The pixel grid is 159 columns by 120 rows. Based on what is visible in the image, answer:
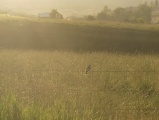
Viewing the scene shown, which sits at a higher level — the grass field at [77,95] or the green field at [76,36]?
the grass field at [77,95]

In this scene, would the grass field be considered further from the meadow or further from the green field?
the green field

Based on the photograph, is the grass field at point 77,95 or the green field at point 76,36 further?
the green field at point 76,36

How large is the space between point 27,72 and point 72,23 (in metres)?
24.9

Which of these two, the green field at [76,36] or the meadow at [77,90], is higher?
the meadow at [77,90]

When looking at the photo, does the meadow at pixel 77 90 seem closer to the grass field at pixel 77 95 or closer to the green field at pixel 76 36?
the grass field at pixel 77 95

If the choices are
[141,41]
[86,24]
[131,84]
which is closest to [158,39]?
[141,41]

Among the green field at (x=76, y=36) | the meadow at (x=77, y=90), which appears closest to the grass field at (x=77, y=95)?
the meadow at (x=77, y=90)

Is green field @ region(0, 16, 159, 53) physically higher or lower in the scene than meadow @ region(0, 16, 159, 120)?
lower

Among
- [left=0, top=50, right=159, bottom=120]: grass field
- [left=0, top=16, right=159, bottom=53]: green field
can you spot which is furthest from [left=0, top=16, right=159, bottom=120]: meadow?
[left=0, top=16, right=159, bottom=53]: green field

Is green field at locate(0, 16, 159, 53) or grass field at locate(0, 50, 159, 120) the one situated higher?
grass field at locate(0, 50, 159, 120)

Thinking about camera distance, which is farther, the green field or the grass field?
the green field

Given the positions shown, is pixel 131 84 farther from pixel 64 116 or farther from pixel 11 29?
pixel 11 29

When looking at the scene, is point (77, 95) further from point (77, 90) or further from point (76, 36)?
point (76, 36)

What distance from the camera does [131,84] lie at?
402 inches
